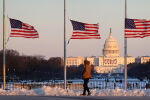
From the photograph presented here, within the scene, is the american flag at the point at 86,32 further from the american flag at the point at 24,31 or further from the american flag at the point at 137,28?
the american flag at the point at 24,31

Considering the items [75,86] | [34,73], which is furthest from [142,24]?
[34,73]

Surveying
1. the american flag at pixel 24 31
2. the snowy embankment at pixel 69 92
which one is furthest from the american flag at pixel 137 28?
the snowy embankment at pixel 69 92

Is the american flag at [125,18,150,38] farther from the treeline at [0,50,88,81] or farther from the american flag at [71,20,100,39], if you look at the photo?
the treeline at [0,50,88,81]

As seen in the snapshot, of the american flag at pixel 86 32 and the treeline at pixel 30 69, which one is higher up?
the american flag at pixel 86 32

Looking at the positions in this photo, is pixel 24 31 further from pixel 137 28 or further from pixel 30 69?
pixel 30 69

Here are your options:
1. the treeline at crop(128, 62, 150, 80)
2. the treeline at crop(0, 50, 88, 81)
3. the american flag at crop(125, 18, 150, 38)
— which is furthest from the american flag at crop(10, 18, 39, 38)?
the treeline at crop(128, 62, 150, 80)

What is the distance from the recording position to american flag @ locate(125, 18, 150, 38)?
3539 centimetres

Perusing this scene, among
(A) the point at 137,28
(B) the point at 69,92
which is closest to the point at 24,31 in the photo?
(A) the point at 137,28

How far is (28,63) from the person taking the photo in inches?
4358

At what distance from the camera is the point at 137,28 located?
1399 inches

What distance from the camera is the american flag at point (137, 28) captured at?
1393 inches

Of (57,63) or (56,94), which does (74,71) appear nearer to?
(57,63)

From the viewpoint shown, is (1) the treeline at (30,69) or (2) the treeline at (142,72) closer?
(1) the treeline at (30,69)

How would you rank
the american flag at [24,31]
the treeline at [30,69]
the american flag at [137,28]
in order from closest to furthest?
the american flag at [137,28]
the american flag at [24,31]
the treeline at [30,69]
